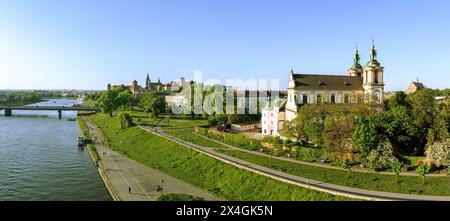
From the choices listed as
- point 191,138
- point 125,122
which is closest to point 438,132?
point 191,138

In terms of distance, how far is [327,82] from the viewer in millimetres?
43688

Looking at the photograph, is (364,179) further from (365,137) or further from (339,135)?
(339,135)

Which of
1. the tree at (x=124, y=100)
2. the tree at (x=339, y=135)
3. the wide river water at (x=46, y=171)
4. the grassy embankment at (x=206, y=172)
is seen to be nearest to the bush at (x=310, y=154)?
the tree at (x=339, y=135)

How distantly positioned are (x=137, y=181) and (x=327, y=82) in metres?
26.5

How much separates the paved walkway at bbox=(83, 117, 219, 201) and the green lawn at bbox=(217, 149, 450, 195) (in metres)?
6.00

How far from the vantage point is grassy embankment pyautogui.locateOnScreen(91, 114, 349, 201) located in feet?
71.7

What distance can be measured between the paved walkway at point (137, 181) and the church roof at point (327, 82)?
813 inches

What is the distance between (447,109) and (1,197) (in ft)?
114

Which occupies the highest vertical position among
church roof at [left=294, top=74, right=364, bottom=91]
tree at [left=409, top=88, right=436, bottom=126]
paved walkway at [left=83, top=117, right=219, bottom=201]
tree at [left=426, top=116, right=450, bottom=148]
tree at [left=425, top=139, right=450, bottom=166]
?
church roof at [left=294, top=74, right=364, bottom=91]

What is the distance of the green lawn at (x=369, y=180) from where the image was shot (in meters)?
19.9

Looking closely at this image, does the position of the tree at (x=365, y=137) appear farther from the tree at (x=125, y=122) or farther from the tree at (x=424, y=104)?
the tree at (x=125, y=122)

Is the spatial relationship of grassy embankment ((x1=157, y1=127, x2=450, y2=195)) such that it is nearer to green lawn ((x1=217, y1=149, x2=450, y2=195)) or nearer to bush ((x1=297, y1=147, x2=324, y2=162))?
green lawn ((x1=217, y1=149, x2=450, y2=195))

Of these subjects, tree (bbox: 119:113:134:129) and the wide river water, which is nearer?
the wide river water

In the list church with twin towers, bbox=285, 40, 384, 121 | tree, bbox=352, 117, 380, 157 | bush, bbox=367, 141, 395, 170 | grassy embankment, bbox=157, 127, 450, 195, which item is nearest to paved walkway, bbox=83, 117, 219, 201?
grassy embankment, bbox=157, 127, 450, 195
